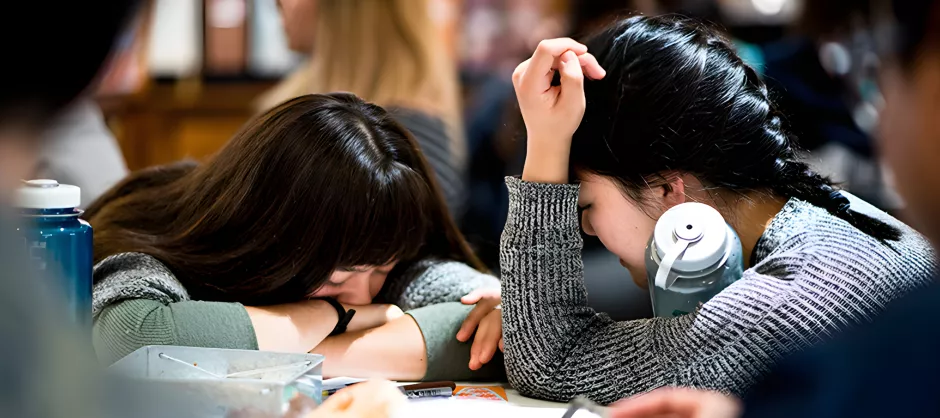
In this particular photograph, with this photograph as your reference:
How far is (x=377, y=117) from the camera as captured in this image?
1.28m

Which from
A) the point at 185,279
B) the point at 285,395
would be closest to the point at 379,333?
the point at 185,279

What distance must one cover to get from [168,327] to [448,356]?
0.35m

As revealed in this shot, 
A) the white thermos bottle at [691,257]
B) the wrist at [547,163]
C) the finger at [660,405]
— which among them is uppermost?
the wrist at [547,163]

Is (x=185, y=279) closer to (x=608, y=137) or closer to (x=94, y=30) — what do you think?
(x=608, y=137)

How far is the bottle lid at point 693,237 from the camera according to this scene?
3.47ft

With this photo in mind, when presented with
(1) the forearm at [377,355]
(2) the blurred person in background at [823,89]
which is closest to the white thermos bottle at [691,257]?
(1) the forearm at [377,355]

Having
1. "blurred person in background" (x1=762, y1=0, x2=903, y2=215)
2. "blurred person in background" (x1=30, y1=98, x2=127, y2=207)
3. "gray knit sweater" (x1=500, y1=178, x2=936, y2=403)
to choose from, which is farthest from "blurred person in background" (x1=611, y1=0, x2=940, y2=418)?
"blurred person in background" (x1=762, y1=0, x2=903, y2=215)

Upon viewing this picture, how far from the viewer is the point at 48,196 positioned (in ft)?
2.95

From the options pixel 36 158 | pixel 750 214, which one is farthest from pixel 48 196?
pixel 750 214

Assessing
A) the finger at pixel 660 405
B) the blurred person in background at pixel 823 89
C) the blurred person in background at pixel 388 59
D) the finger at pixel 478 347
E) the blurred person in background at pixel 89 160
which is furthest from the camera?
the blurred person in background at pixel 823 89

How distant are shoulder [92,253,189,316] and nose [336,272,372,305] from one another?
0.66 ft

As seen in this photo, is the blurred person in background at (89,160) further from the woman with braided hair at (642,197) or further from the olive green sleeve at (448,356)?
the woman with braided hair at (642,197)

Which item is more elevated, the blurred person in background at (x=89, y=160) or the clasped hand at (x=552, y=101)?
the clasped hand at (x=552, y=101)

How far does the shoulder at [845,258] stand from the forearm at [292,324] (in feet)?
1.75
